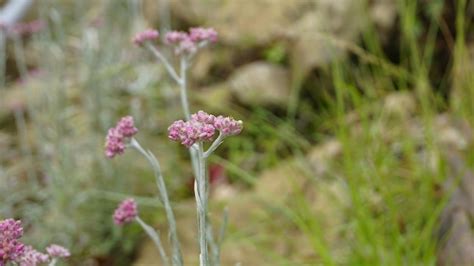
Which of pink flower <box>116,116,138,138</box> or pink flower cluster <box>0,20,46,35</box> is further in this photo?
pink flower cluster <box>0,20,46,35</box>

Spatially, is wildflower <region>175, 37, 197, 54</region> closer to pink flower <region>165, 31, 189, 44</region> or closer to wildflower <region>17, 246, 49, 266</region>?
pink flower <region>165, 31, 189, 44</region>

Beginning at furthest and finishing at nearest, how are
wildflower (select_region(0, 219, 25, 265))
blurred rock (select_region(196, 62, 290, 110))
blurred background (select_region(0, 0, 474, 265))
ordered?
blurred rock (select_region(196, 62, 290, 110))
blurred background (select_region(0, 0, 474, 265))
wildflower (select_region(0, 219, 25, 265))

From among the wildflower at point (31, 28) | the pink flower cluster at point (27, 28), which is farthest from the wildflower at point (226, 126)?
the wildflower at point (31, 28)

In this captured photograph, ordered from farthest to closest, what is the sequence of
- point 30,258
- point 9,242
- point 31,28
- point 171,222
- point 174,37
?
point 31,28 → point 174,37 → point 171,222 → point 30,258 → point 9,242

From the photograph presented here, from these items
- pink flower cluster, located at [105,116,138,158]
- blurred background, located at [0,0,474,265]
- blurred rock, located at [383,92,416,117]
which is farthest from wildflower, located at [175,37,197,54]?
blurred rock, located at [383,92,416,117]

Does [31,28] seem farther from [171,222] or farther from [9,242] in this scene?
[9,242]

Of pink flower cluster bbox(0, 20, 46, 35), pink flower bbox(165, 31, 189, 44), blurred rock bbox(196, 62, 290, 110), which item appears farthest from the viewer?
blurred rock bbox(196, 62, 290, 110)

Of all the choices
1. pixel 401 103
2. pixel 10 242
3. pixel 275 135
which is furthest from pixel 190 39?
pixel 401 103

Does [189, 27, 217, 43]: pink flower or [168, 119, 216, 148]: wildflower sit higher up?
[189, 27, 217, 43]: pink flower
